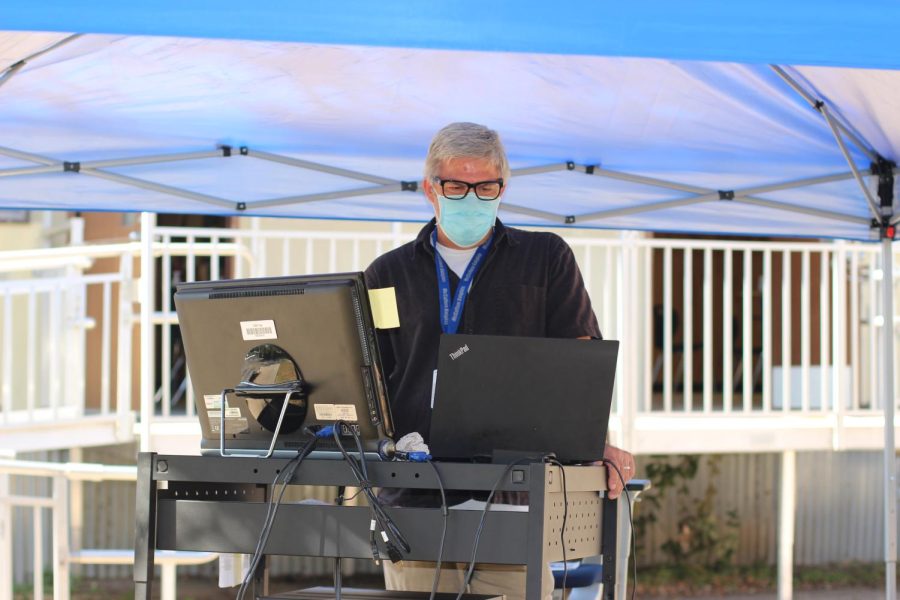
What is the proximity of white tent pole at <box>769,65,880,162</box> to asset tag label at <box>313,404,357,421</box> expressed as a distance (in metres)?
2.27

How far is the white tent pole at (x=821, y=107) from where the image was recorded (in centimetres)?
395

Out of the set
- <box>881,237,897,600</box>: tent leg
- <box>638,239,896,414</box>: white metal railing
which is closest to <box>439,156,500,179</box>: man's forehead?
<box>881,237,897,600</box>: tent leg

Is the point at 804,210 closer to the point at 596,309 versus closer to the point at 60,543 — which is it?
the point at 596,309

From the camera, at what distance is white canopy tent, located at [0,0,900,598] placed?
384 centimetres

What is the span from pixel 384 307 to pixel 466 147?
52cm

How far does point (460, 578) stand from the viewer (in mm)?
2781

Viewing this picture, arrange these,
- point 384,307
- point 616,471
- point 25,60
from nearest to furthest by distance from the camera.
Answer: point 384,307 < point 616,471 < point 25,60

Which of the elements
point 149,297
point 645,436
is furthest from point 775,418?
point 149,297

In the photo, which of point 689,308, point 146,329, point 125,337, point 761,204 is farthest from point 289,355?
point 689,308

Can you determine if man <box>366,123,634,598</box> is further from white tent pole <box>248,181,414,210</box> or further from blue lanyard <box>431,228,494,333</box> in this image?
white tent pole <box>248,181,414,210</box>

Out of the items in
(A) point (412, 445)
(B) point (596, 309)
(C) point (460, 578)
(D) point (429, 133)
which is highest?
(D) point (429, 133)

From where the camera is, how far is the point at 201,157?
14.8ft

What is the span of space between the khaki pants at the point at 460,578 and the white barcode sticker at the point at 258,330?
2.08 feet

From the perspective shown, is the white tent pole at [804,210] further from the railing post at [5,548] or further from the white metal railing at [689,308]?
the railing post at [5,548]
